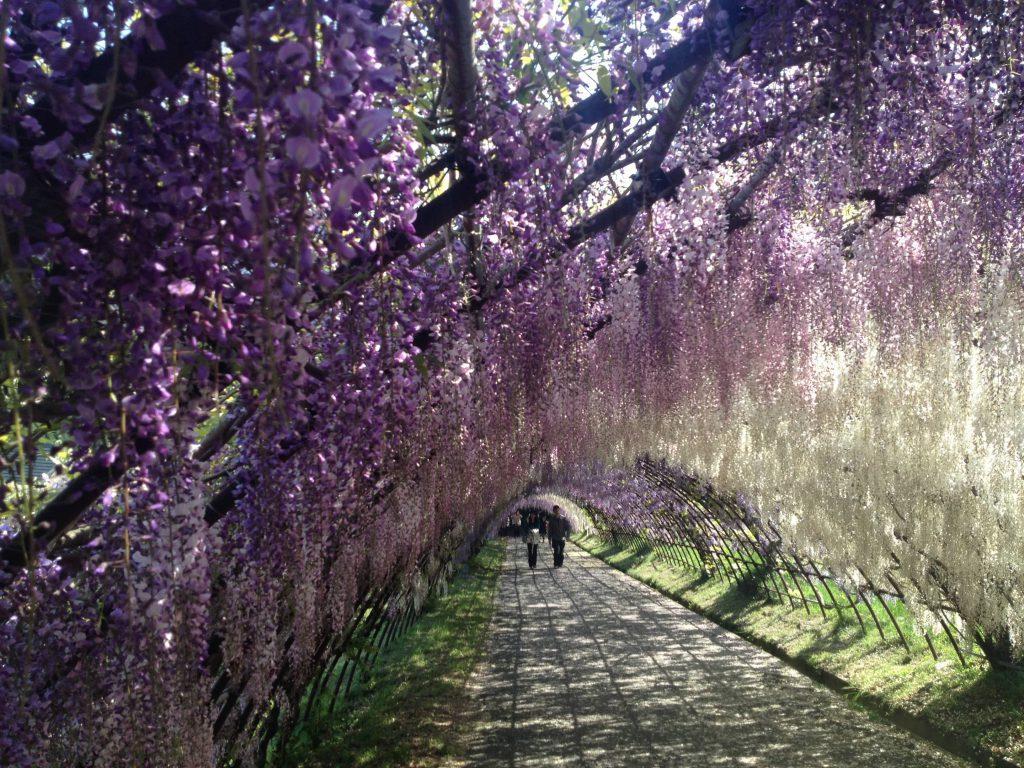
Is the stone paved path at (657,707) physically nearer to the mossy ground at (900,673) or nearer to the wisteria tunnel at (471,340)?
the wisteria tunnel at (471,340)

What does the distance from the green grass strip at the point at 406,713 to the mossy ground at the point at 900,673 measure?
13.6 ft

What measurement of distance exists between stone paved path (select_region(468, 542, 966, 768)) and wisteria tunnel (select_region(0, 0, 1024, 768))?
7 cm

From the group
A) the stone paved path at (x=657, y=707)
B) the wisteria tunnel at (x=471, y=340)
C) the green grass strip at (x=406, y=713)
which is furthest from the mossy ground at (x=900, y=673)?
the green grass strip at (x=406, y=713)

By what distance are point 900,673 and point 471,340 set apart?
7.05m

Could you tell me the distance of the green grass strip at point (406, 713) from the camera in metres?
7.48

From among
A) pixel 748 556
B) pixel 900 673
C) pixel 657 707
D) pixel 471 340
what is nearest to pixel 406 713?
pixel 657 707

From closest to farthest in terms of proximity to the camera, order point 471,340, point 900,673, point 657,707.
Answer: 1. point 471,340
2. point 657,707
3. point 900,673

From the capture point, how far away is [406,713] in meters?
8.98

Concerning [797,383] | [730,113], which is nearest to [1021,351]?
[797,383]

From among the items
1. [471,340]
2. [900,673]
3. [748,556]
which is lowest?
[900,673]

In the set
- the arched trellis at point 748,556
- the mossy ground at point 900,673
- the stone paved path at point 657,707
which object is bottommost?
the stone paved path at point 657,707

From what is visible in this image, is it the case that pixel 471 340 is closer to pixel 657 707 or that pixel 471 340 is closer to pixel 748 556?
pixel 657 707

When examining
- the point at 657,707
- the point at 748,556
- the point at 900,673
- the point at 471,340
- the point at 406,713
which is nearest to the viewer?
the point at 471,340

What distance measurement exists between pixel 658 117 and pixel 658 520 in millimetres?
25642
